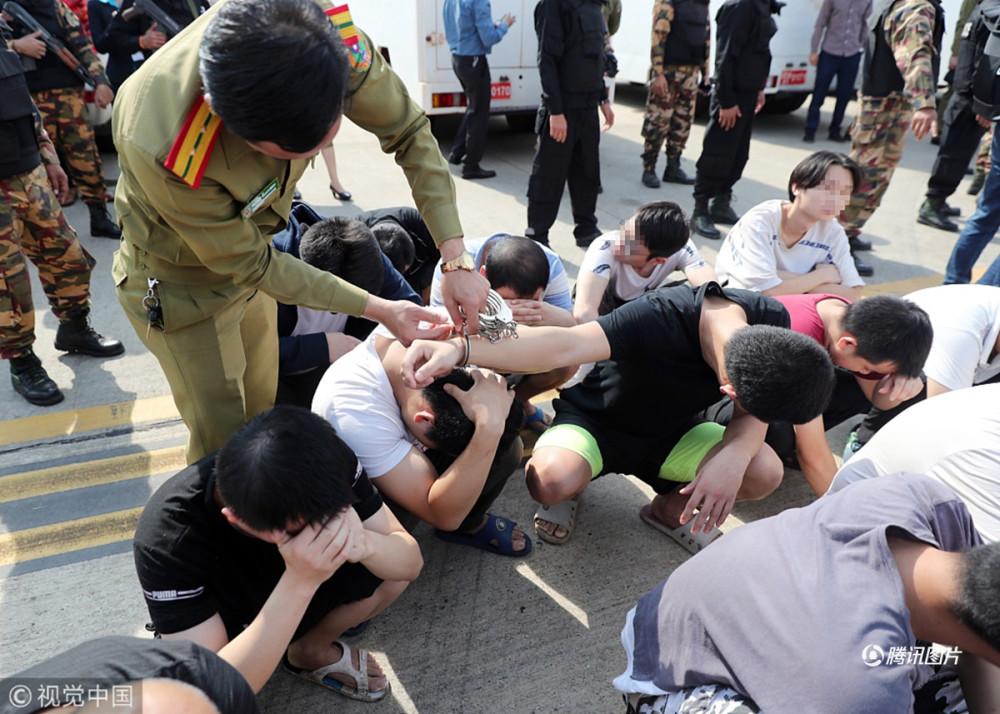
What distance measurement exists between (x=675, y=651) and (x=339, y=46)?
143 cm

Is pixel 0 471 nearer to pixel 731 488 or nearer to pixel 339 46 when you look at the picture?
pixel 339 46

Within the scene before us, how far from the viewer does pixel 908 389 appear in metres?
2.34

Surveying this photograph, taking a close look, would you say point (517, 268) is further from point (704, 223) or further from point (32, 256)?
point (704, 223)

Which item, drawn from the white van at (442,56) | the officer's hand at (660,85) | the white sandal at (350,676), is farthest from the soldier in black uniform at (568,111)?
the white sandal at (350,676)

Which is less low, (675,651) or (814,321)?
(814,321)

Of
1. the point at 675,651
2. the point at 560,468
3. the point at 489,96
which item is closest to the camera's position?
the point at 675,651

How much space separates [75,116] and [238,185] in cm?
340

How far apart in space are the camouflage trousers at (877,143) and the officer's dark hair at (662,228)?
87.7 inches

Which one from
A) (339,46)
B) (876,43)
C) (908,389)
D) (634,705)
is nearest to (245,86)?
(339,46)

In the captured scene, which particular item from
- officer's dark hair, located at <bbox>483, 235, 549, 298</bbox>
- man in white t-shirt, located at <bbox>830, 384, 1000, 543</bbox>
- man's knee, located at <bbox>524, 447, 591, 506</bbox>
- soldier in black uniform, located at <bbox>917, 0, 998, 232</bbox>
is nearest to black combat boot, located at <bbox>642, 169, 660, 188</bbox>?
soldier in black uniform, located at <bbox>917, 0, 998, 232</bbox>

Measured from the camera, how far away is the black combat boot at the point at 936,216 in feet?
18.3

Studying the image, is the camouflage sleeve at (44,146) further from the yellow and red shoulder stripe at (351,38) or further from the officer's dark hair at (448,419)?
the officer's dark hair at (448,419)

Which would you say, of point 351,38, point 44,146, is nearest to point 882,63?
point 351,38

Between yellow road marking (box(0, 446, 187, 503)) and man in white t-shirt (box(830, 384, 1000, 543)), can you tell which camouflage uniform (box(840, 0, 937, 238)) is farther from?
yellow road marking (box(0, 446, 187, 503))
